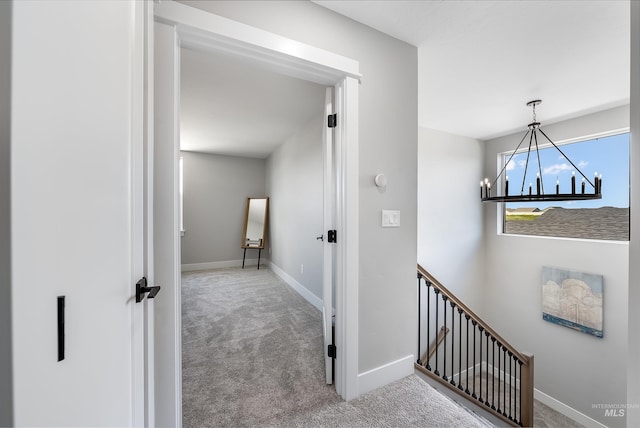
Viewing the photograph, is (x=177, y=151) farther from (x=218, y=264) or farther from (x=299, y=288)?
(x=218, y=264)

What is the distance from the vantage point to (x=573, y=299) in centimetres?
343

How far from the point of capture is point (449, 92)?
2.66 m

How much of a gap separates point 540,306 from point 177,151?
5183mm

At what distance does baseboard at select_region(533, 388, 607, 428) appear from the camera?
323cm

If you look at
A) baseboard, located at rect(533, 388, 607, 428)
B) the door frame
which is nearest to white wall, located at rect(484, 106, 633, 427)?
baseboard, located at rect(533, 388, 607, 428)

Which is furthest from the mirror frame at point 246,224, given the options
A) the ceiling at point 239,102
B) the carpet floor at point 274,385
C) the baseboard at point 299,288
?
the carpet floor at point 274,385

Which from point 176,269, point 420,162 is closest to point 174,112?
point 176,269

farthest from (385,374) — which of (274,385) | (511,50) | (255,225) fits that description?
Result: (255,225)

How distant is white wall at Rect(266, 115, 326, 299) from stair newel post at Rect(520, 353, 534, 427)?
2.19 meters

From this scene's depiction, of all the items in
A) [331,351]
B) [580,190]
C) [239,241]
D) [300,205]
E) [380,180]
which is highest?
[580,190]

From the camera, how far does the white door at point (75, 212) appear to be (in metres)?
0.40

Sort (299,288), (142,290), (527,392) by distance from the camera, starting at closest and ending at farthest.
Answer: (142,290) → (527,392) → (299,288)

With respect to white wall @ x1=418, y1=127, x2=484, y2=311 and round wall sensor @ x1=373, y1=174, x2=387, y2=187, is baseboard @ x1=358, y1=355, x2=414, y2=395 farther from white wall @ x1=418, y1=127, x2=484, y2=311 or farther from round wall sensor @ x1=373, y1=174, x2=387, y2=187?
white wall @ x1=418, y1=127, x2=484, y2=311

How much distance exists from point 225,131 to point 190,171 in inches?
67.9
